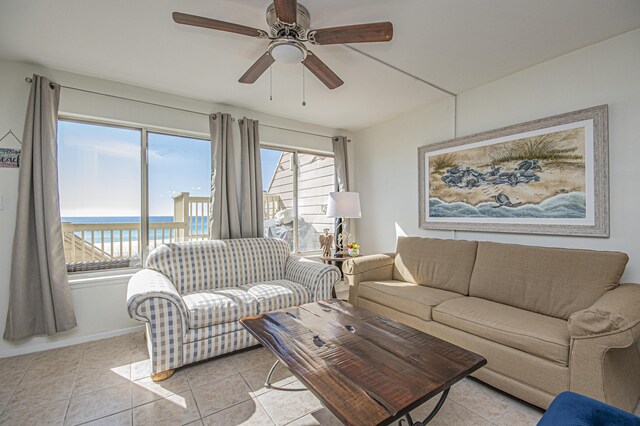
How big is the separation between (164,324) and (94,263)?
4.80 ft

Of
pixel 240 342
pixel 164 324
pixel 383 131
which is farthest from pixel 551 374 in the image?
pixel 383 131

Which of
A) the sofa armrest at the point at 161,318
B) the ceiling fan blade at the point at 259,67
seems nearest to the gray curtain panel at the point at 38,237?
the sofa armrest at the point at 161,318

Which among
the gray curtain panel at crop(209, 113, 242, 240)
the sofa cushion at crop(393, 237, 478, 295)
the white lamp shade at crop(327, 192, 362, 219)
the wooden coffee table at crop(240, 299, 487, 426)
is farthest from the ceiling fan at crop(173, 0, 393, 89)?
the sofa cushion at crop(393, 237, 478, 295)

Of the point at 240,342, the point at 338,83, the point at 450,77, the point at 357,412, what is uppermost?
the point at 450,77

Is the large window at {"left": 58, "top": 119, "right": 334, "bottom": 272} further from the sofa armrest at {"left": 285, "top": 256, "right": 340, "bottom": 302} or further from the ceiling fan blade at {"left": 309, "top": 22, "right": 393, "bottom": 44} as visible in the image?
the ceiling fan blade at {"left": 309, "top": 22, "right": 393, "bottom": 44}

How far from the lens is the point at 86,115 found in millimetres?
2760

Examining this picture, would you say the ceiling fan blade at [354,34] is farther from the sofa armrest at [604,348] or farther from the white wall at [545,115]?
the sofa armrest at [604,348]

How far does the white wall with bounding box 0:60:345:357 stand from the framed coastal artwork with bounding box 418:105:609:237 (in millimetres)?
2601

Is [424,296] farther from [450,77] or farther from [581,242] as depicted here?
[450,77]

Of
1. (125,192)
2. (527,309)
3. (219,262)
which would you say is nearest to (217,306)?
(219,262)

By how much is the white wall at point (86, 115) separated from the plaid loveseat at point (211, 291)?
0.61m

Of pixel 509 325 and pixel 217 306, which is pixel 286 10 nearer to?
pixel 217 306

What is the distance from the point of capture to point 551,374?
1.67 m

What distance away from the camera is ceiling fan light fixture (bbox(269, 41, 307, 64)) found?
1761 millimetres
